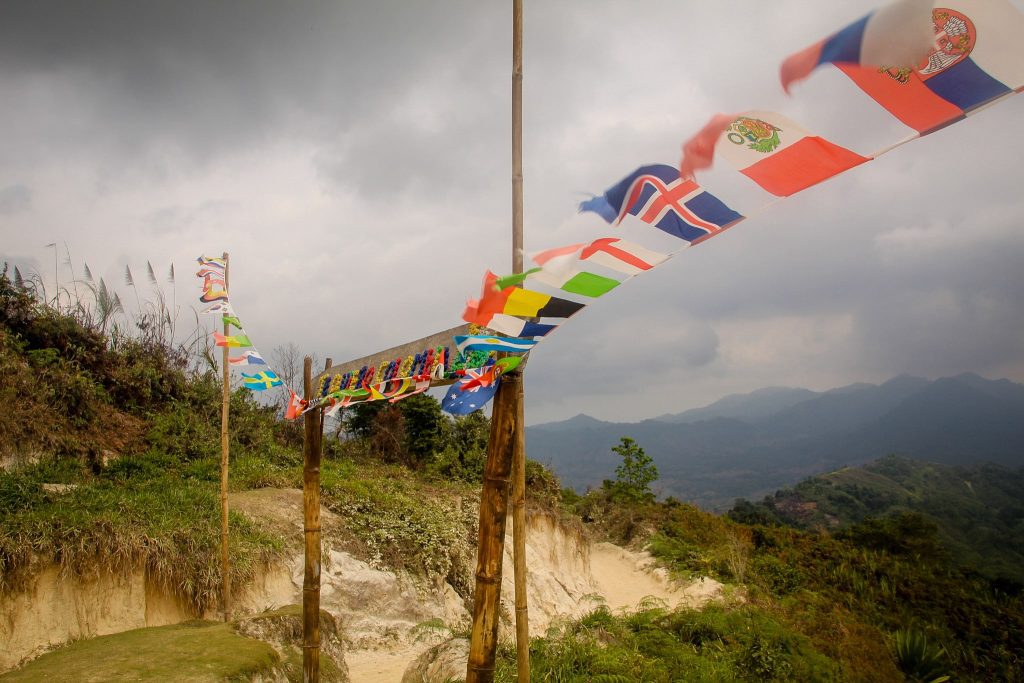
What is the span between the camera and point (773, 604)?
1455 cm

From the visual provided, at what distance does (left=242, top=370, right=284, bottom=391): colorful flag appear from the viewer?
805 cm

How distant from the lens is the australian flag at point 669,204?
132 inches

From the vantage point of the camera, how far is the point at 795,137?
3.03 meters

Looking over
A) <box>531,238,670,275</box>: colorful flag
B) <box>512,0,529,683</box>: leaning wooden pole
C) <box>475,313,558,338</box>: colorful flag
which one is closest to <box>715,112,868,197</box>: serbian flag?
<box>531,238,670,275</box>: colorful flag

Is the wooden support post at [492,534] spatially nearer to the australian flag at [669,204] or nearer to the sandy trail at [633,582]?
the australian flag at [669,204]

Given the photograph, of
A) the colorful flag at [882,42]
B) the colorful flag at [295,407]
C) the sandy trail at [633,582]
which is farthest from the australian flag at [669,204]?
the sandy trail at [633,582]

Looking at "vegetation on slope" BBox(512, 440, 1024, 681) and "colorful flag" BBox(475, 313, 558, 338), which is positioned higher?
"colorful flag" BBox(475, 313, 558, 338)

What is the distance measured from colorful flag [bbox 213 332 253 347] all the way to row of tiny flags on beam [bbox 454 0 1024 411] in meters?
5.90

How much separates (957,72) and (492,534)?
370 centimetres

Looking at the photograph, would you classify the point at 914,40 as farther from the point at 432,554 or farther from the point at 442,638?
the point at 432,554

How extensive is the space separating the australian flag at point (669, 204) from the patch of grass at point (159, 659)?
553cm

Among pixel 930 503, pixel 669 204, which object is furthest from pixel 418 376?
pixel 930 503

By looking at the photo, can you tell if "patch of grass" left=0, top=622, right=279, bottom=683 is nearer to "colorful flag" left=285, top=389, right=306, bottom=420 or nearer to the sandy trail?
"colorful flag" left=285, top=389, right=306, bottom=420

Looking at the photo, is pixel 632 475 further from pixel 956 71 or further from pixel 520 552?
pixel 956 71
